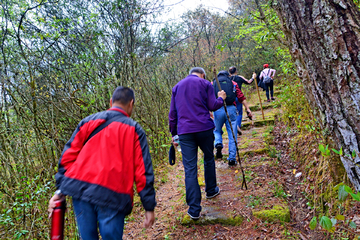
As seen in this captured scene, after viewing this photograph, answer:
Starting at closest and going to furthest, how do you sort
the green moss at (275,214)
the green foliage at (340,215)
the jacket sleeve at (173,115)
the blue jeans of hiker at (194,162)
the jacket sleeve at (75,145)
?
the green foliage at (340,215) → the jacket sleeve at (75,145) → the green moss at (275,214) → the blue jeans of hiker at (194,162) → the jacket sleeve at (173,115)

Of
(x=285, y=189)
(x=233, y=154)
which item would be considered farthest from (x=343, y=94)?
(x=233, y=154)

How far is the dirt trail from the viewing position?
8.94ft

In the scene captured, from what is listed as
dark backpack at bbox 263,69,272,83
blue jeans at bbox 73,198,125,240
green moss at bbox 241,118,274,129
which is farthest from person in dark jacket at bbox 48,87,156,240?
dark backpack at bbox 263,69,272,83

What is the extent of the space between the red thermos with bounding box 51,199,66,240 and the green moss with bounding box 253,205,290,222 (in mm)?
2279

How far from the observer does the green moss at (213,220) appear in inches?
117

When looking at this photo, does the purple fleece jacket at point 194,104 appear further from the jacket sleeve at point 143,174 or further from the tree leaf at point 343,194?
the tree leaf at point 343,194

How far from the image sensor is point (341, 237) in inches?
86.1

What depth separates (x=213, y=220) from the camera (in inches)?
121

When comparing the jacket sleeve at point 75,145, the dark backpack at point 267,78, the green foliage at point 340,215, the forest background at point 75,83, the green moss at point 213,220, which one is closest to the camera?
the green foliage at point 340,215

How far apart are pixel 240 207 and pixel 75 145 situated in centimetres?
243

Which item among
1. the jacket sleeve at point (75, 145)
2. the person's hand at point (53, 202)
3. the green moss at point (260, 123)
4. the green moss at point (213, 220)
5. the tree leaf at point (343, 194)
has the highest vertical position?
the jacket sleeve at point (75, 145)

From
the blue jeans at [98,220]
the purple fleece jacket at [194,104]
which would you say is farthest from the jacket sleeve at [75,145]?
the purple fleece jacket at [194,104]

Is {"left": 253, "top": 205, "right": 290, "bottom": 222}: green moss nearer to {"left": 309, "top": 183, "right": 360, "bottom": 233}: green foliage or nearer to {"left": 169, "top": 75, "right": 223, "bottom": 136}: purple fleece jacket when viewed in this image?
{"left": 309, "top": 183, "right": 360, "bottom": 233}: green foliage

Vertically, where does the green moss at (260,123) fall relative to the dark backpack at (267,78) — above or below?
below
